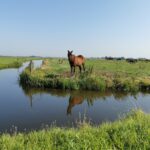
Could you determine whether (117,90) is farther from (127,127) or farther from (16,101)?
(127,127)

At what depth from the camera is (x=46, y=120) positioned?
A: 1207cm

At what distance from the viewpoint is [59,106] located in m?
15.6

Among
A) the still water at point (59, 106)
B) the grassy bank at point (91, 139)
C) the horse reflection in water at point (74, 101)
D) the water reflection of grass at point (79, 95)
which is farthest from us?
the water reflection of grass at point (79, 95)

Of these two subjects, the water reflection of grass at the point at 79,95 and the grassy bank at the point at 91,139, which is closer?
the grassy bank at the point at 91,139

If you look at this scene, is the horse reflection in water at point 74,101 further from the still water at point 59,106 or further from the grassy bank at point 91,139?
the grassy bank at point 91,139

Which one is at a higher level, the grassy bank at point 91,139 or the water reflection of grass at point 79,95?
the grassy bank at point 91,139

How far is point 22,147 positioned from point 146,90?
55.0ft

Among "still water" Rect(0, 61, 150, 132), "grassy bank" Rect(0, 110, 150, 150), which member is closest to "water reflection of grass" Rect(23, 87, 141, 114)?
"still water" Rect(0, 61, 150, 132)

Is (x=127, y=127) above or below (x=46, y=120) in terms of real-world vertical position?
above

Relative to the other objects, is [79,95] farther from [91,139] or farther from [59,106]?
[91,139]

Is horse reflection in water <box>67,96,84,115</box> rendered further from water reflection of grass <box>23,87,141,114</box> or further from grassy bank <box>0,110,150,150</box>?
grassy bank <box>0,110,150,150</box>

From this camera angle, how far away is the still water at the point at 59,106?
1190cm

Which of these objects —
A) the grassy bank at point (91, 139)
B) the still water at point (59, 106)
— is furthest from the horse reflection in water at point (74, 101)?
the grassy bank at point (91, 139)

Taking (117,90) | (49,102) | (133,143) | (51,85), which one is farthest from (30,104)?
(133,143)
